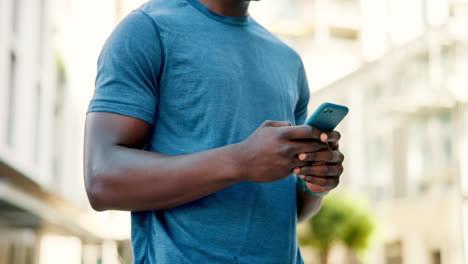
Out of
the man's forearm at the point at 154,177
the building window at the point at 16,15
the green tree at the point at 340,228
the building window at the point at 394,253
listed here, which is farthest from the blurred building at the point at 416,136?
the man's forearm at the point at 154,177

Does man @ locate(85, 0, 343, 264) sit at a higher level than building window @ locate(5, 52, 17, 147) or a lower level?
higher

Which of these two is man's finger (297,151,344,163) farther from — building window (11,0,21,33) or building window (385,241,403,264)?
building window (385,241,403,264)

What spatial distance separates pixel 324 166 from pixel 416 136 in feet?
62.7

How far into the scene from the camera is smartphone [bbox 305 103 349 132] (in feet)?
3.28

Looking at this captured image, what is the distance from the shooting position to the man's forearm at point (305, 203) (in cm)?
134

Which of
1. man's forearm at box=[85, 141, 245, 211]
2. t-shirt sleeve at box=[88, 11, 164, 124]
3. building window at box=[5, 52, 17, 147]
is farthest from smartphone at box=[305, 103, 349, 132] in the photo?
building window at box=[5, 52, 17, 147]

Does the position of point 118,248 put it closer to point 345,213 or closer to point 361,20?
point 345,213

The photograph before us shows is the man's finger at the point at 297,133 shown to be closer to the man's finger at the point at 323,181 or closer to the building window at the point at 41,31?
the man's finger at the point at 323,181

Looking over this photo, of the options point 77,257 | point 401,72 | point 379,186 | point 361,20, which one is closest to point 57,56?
point 77,257

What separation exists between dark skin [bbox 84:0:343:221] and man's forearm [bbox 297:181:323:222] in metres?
0.20

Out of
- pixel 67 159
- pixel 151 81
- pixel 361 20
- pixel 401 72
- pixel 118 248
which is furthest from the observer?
pixel 361 20

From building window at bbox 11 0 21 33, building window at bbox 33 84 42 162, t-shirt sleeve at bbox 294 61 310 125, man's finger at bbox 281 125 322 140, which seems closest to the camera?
man's finger at bbox 281 125 322 140

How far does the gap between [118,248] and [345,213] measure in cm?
1022

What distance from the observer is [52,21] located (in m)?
15.0
